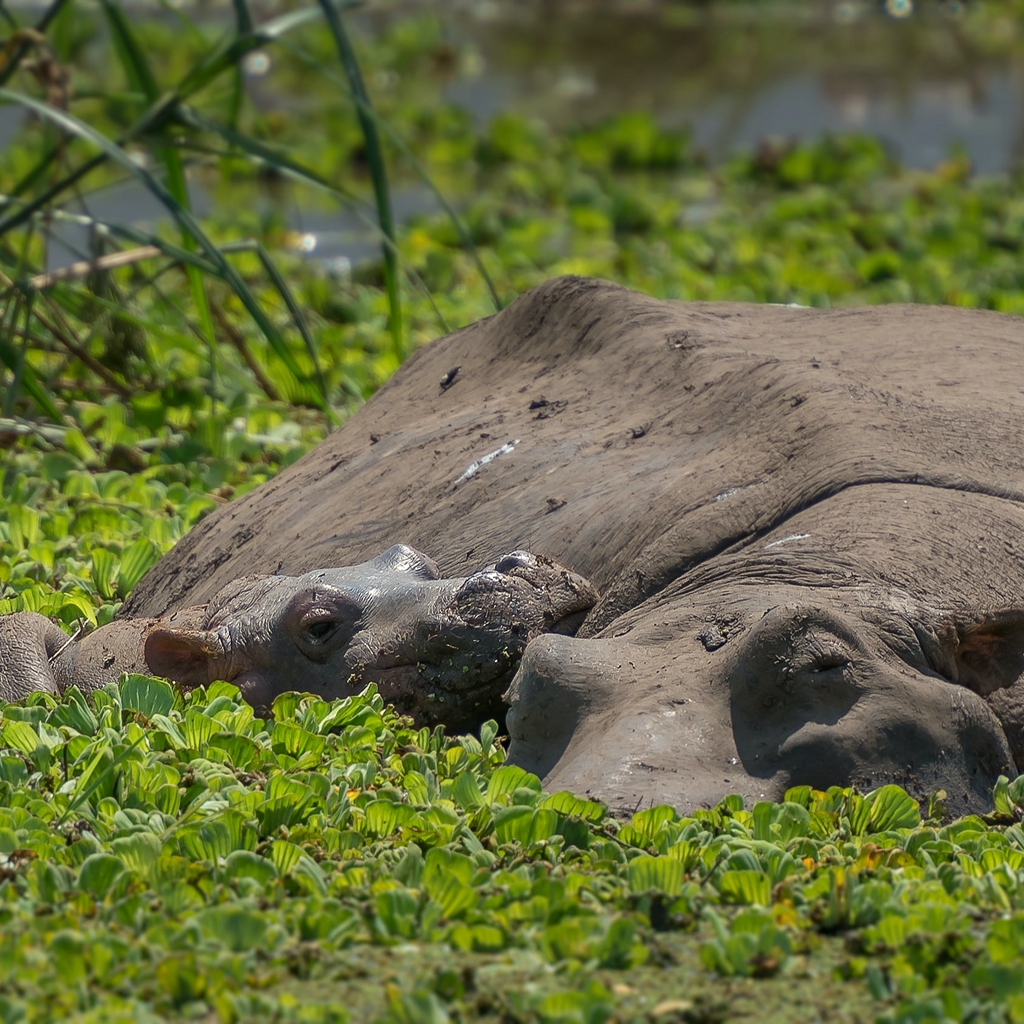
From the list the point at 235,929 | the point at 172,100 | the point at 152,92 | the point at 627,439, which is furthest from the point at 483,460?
the point at 152,92

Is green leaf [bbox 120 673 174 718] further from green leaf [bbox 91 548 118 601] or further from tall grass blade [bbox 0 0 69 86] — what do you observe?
tall grass blade [bbox 0 0 69 86]

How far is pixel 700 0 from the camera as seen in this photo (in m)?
23.2

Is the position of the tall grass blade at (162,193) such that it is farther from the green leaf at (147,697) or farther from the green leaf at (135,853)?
the green leaf at (135,853)

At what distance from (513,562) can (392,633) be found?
1.09ft

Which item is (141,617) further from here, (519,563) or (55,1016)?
(55,1016)

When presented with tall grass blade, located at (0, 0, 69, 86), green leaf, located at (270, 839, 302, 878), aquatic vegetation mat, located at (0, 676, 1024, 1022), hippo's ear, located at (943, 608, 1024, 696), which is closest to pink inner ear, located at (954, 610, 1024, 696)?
hippo's ear, located at (943, 608, 1024, 696)

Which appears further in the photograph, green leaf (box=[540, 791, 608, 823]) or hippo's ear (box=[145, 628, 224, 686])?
hippo's ear (box=[145, 628, 224, 686])

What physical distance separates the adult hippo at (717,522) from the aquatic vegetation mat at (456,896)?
0.45 feet

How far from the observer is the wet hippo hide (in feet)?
9.89

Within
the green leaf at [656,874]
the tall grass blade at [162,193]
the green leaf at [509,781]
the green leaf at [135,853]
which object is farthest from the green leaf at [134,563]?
the green leaf at [656,874]

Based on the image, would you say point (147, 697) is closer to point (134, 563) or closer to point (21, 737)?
point (21, 737)

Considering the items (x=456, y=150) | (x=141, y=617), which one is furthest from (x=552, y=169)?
(x=141, y=617)

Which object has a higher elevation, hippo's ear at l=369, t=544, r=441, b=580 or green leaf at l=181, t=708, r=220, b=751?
hippo's ear at l=369, t=544, r=441, b=580

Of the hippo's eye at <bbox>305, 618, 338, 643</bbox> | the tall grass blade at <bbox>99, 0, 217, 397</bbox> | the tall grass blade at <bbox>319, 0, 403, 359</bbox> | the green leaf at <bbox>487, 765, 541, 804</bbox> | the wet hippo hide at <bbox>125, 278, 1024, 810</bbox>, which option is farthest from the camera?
the tall grass blade at <bbox>99, 0, 217, 397</bbox>
